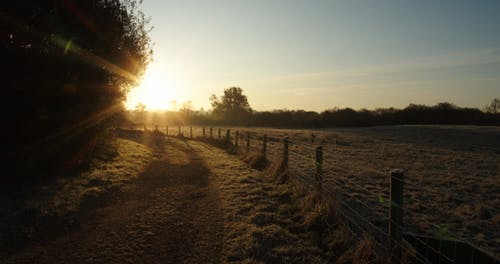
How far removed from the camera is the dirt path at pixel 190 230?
5.71 metres

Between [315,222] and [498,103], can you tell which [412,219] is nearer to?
[315,222]

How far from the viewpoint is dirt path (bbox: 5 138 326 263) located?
571 centimetres

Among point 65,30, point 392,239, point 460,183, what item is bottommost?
point 460,183

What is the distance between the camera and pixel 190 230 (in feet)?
22.8

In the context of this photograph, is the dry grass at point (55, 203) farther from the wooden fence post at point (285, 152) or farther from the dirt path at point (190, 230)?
the wooden fence post at point (285, 152)

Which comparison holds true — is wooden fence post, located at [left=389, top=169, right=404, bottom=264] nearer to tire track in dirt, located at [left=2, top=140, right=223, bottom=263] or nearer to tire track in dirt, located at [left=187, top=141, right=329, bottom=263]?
tire track in dirt, located at [left=187, top=141, right=329, bottom=263]

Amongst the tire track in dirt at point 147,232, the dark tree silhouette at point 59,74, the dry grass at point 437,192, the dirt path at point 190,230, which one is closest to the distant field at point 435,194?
the dry grass at point 437,192

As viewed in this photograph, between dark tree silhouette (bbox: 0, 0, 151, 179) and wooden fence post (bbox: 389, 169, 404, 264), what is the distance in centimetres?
1072

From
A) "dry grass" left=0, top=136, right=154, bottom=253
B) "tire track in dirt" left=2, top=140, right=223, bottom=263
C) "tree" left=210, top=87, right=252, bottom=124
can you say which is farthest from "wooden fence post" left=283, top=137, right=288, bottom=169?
"tree" left=210, top=87, right=252, bottom=124

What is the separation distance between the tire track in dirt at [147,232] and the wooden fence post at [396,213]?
2775 mm

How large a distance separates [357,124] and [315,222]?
72.6 metres

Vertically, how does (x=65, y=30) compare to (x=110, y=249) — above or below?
above

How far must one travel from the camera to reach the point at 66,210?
8016 mm

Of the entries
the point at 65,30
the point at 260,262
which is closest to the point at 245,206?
the point at 260,262
